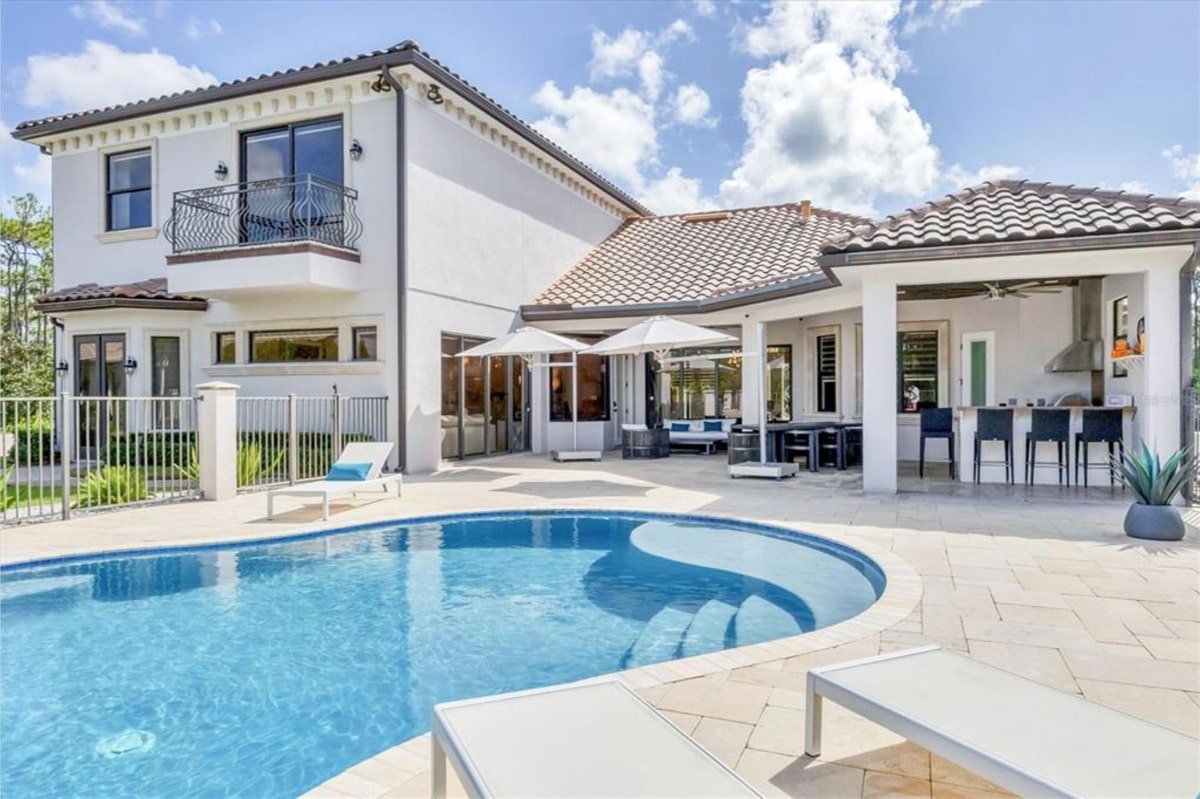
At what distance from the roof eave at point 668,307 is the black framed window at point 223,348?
704cm

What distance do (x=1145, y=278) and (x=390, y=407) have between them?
43.5ft

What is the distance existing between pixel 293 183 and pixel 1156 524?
1529 cm

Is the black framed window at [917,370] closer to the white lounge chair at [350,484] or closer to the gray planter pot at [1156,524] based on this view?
the gray planter pot at [1156,524]

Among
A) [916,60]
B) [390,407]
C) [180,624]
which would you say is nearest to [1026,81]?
[916,60]

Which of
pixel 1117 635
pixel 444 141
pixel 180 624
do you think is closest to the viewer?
pixel 1117 635

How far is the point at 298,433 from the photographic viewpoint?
13734 mm

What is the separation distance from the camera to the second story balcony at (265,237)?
45.6 feet

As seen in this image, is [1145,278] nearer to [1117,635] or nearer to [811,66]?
[1117,635]

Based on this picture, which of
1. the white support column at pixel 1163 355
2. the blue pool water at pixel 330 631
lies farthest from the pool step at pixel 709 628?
the white support column at pixel 1163 355

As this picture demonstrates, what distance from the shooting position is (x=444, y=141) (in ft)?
50.2

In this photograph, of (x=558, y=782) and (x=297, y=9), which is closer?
(x=558, y=782)

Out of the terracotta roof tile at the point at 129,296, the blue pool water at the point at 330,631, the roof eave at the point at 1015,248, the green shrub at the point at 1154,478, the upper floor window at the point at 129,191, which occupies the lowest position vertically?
the blue pool water at the point at 330,631

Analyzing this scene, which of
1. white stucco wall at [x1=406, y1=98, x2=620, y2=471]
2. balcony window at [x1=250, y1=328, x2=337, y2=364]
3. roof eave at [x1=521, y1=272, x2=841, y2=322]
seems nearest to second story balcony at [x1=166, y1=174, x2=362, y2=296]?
balcony window at [x1=250, y1=328, x2=337, y2=364]

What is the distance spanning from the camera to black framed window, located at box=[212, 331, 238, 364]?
1623 centimetres
